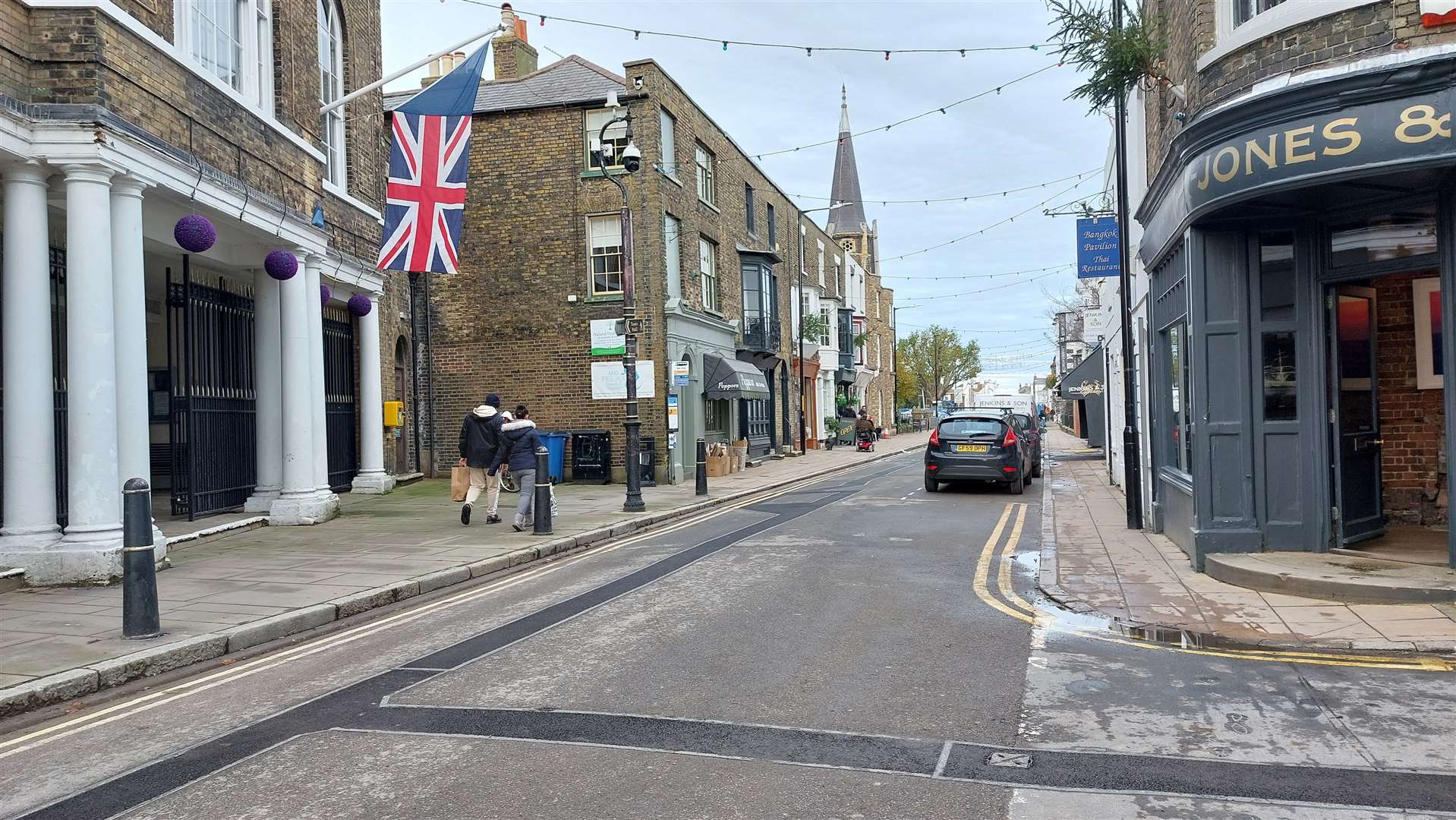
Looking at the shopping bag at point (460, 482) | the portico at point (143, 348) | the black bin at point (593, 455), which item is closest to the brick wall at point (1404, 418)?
the shopping bag at point (460, 482)

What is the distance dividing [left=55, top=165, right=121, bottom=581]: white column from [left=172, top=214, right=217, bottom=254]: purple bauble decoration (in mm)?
1207

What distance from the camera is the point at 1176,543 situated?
1117cm

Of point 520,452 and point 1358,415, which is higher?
point 1358,415

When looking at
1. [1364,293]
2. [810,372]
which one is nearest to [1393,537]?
[1364,293]

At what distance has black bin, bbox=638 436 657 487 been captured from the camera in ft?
73.6

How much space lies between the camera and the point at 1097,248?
14.3 m

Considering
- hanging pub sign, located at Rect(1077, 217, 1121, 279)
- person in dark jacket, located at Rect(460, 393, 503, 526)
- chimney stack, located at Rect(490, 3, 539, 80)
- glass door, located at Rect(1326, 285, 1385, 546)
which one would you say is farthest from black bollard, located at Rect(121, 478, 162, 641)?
chimney stack, located at Rect(490, 3, 539, 80)

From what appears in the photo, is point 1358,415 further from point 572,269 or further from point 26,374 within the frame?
point 572,269

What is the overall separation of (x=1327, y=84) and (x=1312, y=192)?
3.24 ft

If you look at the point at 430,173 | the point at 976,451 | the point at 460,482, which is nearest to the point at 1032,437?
the point at 976,451

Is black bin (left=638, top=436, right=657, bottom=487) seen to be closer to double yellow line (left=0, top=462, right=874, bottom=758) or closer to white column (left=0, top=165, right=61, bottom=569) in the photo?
double yellow line (left=0, top=462, right=874, bottom=758)

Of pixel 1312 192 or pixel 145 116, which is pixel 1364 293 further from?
pixel 145 116

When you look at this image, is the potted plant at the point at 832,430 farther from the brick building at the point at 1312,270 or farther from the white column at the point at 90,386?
the white column at the point at 90,386

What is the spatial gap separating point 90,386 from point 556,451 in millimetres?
13357
